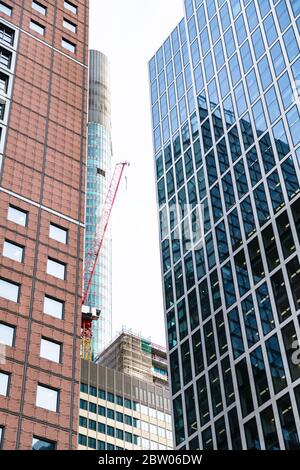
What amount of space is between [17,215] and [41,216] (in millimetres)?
2083

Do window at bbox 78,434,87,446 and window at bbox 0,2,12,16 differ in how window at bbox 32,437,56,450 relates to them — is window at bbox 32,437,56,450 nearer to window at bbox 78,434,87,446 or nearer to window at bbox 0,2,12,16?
window at bbox 0,2,12,16

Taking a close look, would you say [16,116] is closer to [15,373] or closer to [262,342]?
[15,373]

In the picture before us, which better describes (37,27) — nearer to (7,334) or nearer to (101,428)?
(7,334)

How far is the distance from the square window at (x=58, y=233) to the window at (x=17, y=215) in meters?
2.36

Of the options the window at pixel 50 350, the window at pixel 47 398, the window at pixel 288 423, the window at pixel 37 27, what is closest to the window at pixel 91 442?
the window at pixel 288 423

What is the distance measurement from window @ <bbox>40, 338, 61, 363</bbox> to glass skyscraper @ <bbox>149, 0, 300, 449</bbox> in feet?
103

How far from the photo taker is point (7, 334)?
157ft

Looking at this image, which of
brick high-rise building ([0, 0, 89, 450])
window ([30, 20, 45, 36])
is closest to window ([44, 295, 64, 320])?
brick high-rise building ([0, 0, 89, 450])

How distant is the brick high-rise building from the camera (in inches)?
1809

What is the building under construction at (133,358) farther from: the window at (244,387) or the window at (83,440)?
the window at (244,387)

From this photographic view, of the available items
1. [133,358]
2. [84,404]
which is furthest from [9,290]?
[133,358]

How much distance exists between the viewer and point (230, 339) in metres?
85.6

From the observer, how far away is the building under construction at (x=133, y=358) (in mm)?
148750

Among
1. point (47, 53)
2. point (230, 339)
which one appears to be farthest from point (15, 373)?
point (230, 339)
